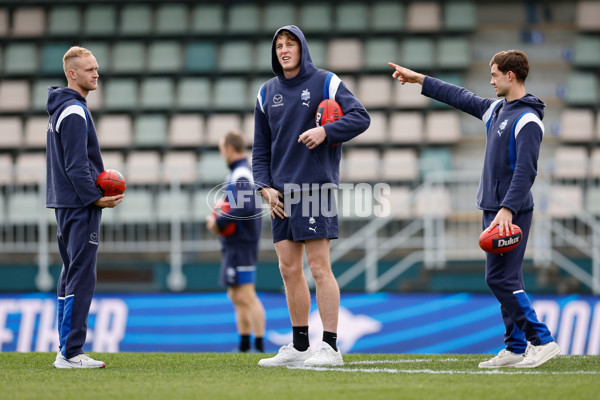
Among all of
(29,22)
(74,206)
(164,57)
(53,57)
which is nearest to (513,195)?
(74,206)

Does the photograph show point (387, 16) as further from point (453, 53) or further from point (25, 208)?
point (25, 208)

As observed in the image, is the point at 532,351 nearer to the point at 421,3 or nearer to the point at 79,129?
the point at 79,129

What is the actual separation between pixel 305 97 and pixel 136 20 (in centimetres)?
1120

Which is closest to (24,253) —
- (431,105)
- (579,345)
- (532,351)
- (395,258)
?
(395,258)

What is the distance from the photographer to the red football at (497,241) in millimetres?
4625

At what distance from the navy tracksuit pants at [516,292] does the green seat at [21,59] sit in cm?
1179

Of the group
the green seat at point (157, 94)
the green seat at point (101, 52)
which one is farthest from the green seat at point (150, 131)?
the green seat at point (101, 52)

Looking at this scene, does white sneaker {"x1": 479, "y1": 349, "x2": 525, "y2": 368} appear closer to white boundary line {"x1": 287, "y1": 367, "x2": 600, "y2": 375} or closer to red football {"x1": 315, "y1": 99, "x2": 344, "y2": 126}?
white boundary line {"x1": 287, "y1": 367, "x2": 600, "y2": 375}

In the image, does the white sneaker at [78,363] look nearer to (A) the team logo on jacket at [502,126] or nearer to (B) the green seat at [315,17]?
(A) the team logo on jacket at [502,126]

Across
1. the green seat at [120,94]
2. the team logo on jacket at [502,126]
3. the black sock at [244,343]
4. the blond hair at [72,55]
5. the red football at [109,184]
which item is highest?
the green seat at [120,94]

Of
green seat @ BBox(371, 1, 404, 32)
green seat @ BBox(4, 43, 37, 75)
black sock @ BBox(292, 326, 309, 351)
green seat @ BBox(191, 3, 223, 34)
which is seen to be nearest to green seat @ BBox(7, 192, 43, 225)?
green seat @ BBox(4, 43, 37, 75)

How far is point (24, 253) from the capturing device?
12195mm

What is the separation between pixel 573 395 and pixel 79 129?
3.10 meters

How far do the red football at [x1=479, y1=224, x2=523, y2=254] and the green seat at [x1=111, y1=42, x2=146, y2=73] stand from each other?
441 inches
